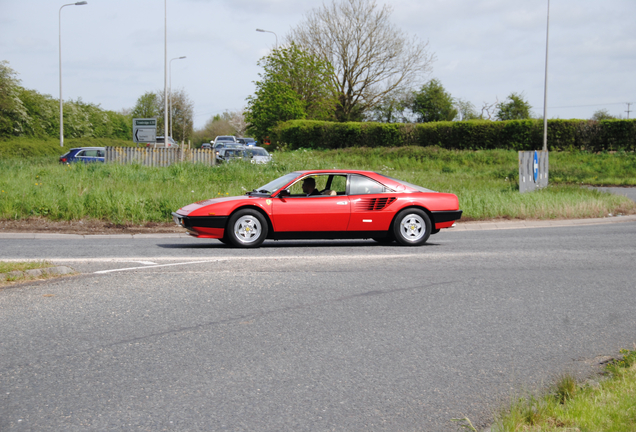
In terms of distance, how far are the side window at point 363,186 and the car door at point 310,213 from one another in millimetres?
267

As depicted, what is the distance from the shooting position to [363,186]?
413 inches

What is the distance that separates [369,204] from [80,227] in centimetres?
695

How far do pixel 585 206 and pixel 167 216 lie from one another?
37.0 feet

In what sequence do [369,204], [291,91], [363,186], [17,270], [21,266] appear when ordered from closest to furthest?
[17,270]
[21,266]
[369,204]
[363,186]
[291,91]

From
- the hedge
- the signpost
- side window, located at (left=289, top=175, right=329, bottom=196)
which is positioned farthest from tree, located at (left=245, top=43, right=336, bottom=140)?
side window, located at (left=289, top=175, right=329, bottom=196)

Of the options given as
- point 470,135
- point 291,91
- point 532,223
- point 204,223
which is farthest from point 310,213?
point 291,91

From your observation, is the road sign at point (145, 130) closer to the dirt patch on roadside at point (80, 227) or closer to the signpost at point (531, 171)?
the dirt patch on roadside at point (80, 227)

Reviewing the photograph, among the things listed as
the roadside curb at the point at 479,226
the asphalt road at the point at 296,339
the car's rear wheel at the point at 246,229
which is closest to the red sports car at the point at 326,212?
the car's rear wheel at the point at 246,229

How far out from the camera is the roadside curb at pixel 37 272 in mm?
6887

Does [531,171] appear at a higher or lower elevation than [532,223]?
higher

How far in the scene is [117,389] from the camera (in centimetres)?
379

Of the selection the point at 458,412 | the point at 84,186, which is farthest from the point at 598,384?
the point at 84,186

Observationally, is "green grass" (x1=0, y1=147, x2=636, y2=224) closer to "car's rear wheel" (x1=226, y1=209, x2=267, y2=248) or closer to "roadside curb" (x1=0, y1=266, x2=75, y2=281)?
"car's rear wheel" (x1=226, y1=209, x2=267, y2=248)

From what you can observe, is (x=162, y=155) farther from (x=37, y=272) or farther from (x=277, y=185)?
(x=37, y=272)
